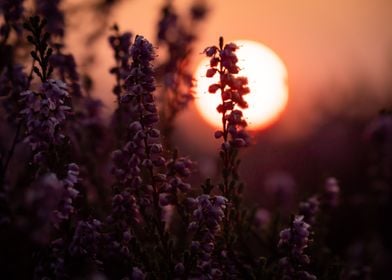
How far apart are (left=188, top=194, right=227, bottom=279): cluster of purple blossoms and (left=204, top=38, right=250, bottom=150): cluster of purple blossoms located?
0.54 m

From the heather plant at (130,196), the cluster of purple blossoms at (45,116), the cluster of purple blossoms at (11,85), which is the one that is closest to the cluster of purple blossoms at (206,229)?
the heather plant at (130,196)

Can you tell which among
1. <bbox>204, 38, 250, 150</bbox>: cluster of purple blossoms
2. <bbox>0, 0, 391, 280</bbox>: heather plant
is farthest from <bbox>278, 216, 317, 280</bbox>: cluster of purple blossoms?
<bbox>204, 38, 250, 150</bbox>: cluster of purple blossoms

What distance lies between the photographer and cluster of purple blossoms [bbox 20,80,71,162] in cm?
293

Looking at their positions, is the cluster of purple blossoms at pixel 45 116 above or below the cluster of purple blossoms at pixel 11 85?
below

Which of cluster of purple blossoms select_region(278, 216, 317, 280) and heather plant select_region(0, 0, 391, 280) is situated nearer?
heather plant select_region(0, 0, 391, 280)

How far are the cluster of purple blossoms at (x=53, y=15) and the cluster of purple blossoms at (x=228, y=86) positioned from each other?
1.78 m

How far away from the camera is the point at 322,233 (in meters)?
4.78

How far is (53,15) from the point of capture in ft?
16.1

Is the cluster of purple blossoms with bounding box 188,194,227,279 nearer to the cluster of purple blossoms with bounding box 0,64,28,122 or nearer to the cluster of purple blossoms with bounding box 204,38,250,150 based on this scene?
the cluster of purple blossoms with bounding box 204,38,250,150

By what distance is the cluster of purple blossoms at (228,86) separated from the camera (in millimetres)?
3430

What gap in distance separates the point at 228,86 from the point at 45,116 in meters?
1.06

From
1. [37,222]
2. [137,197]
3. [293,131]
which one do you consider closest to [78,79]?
[137,197]

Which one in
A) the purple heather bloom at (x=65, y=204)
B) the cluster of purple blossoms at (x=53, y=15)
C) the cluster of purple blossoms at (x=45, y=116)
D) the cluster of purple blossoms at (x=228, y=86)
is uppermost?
the cluster of purple blossoms at (x=53, y=15)

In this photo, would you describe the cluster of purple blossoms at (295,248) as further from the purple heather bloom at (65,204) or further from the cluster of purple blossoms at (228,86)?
the purple heather bloom at (65,204)
